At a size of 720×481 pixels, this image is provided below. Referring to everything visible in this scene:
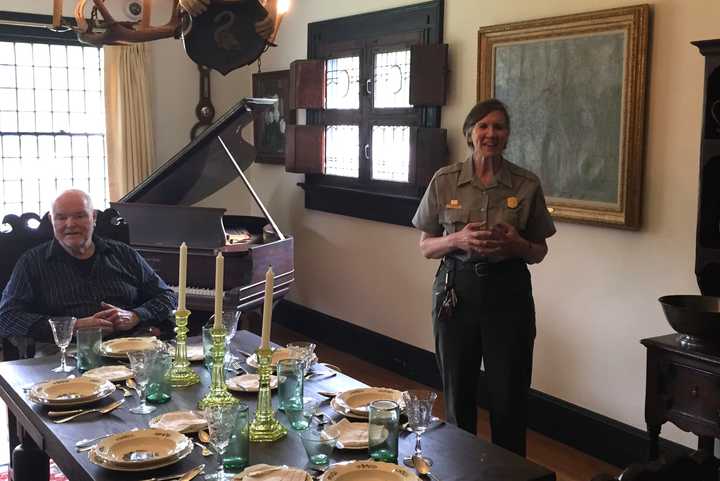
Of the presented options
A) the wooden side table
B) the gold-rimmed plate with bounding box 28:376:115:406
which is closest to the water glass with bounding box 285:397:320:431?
the gold-rimmed plate with bounding box 28:376:115:406

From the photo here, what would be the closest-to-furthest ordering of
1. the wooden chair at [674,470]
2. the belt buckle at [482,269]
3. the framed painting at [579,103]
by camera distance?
the wooden chair at [674,470] < the belt buckle at [482,269] < the framed painting at [579,103]

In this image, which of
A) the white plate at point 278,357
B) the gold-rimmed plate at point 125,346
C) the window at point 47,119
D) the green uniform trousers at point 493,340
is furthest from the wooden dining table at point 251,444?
the window at point 47,119

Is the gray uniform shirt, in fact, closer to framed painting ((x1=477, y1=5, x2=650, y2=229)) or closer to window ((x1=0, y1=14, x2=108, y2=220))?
framed painting ((x1=477, y1=5, x2=650, y2=229))

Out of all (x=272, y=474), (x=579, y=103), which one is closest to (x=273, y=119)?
(x=579, y=103)

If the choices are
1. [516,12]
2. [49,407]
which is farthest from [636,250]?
[49,407]

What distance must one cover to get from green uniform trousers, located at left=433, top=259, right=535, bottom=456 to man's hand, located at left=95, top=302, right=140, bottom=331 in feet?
4.05

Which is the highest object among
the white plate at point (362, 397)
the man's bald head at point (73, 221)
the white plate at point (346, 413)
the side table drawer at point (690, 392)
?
the man's bald head at point (73, 221)

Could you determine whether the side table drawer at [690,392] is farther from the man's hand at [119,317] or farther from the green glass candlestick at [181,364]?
the man's hand at [119,317]

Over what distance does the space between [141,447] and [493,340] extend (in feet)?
4.92

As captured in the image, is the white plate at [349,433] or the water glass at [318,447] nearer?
the water glass at [318,447]

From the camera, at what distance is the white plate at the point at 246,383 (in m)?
2.45

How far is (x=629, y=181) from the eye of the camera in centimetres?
354

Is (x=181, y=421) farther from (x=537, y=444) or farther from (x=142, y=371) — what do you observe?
(x=537, y=444)

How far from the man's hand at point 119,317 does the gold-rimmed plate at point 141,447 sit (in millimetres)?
1187
